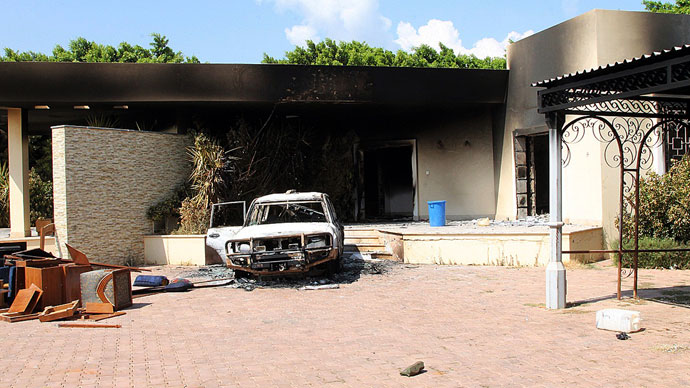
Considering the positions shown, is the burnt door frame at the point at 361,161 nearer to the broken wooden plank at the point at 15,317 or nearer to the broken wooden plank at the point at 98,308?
the broken wooden plank at the point at 98,308

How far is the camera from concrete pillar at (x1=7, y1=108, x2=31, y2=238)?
1579 centimetres

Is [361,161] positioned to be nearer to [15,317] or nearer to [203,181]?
[203,181]

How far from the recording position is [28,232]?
15969mm

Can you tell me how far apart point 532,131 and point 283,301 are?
8.97 m

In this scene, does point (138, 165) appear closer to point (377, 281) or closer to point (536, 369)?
point (377, 281)

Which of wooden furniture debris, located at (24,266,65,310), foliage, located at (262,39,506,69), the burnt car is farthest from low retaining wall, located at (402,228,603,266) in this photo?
foliage, located at (262,39,506,69)

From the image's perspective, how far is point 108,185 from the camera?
13922 millimetres

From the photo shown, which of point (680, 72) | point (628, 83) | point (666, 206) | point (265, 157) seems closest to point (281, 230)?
point (628, 83)

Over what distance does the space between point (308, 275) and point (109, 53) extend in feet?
105

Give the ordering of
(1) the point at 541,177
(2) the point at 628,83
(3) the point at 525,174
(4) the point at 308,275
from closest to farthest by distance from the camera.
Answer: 1. (2) the point at 628,83
2. (4) the point at 308,275
3. (3) the point at 525,174
4. (1) the point at 541,177

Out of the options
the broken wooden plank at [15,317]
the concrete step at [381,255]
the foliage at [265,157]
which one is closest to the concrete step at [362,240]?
the concrete step at [381,255]

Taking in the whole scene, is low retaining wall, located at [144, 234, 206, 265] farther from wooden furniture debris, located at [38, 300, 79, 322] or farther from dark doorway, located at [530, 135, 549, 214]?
dark doorway, located at [530, 135, 549, 214]

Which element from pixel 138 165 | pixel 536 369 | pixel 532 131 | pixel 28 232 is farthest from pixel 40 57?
pixel 536 369

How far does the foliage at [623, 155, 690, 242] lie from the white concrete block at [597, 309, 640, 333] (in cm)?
580
